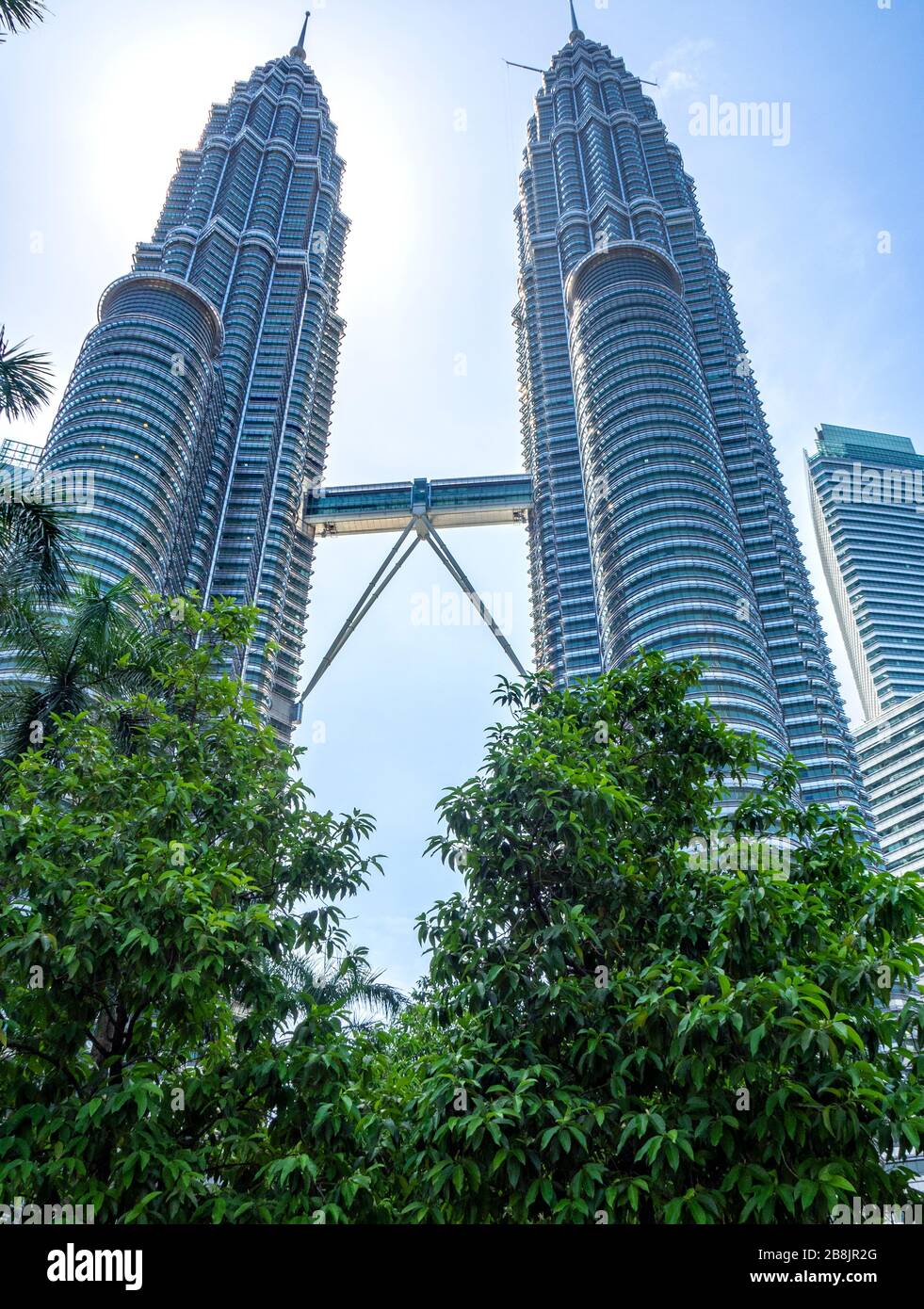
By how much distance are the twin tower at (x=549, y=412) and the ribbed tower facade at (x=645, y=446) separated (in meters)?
0.36

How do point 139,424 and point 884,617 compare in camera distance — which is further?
point 884,617

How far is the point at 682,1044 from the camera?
8203 millimetres

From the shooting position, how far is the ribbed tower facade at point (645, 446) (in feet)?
312

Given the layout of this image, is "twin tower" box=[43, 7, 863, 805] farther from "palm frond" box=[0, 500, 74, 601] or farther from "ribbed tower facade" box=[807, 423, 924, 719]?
"ribbed tower facade" box=[807, 423, 924, 719]

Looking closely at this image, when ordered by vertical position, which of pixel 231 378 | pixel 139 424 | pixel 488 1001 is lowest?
pixel 488 1001

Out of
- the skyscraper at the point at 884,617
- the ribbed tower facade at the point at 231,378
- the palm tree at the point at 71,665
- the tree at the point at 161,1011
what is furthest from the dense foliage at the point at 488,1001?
the skyscraper at the point at 884,617

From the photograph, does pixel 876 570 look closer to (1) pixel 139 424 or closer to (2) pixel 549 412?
(2) pixel 549 412

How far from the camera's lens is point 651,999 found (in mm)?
8508

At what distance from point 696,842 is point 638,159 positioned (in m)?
171

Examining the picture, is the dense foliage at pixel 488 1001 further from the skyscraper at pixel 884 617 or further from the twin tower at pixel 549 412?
the skyscraper at pixel 884 617

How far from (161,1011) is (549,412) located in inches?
5205

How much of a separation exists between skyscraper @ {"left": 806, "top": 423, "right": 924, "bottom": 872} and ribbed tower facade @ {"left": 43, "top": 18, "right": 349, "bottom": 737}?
337ft

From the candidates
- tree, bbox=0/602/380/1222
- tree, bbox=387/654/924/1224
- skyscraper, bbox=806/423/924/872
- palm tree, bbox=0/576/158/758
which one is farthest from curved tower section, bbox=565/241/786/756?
tree, bbox=0/602/380/1222

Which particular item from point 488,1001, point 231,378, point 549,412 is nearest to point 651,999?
point 488,1001
